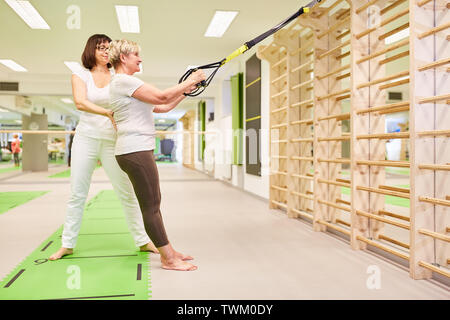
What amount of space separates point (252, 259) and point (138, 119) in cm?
126

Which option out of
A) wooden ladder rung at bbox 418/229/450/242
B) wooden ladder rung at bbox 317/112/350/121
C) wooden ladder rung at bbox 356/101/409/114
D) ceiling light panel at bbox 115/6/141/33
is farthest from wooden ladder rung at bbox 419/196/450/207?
ceiling light panel at bbox 115/6/141/33

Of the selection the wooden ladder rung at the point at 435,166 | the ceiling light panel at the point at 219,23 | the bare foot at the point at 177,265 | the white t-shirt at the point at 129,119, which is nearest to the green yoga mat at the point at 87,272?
the bare foot at the point at 177,265

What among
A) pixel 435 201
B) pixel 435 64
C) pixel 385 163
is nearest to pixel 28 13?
pixel 385 163

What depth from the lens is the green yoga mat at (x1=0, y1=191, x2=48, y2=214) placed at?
4.92 m

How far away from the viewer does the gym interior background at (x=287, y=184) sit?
7.06 feet

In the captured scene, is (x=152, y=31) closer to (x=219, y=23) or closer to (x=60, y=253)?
(x=219, y=23)

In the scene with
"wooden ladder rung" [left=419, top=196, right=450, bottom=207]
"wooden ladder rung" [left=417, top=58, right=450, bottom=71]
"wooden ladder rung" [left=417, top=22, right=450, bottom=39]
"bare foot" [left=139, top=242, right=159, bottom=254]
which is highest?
"wooden ladder rung" [left=417, top=22, right=450, bottom=39]

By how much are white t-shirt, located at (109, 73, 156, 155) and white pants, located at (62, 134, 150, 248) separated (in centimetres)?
43

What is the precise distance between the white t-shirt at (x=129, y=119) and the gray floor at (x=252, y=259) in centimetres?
79

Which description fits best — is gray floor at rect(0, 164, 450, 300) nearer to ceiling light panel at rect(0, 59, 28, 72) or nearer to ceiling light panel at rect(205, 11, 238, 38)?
ceiling light panel at rect(205, 11, 238, 38)

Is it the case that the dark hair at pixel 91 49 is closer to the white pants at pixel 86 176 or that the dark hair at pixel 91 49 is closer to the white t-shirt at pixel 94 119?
the white t-shirt at pixel 94 119

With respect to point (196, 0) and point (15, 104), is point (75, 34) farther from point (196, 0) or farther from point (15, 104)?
point (15, 104)

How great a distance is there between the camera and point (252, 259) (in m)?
2.60
